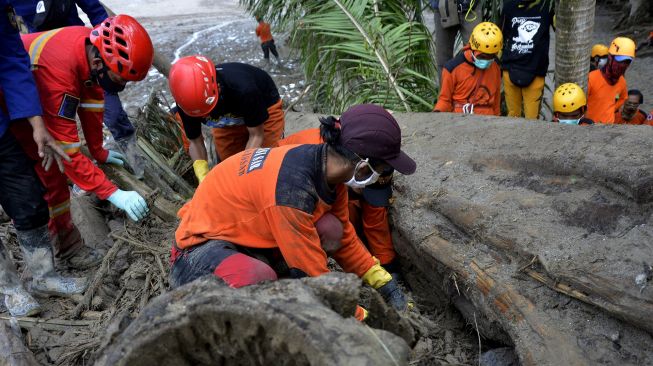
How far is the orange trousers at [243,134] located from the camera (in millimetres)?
3965

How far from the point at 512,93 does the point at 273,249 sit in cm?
304

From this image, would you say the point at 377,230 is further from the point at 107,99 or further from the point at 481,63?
the point at 107,99

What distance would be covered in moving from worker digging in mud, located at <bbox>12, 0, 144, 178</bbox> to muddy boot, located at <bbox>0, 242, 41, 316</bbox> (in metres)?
1.38

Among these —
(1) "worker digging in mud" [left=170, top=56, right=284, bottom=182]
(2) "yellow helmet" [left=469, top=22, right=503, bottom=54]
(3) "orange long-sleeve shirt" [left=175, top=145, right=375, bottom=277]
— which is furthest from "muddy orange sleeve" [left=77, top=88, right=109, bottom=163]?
(2) "yellow helmet" [left=469, top=22, right=503, bottom=54]

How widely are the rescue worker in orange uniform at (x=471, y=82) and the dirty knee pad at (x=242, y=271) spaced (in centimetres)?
276

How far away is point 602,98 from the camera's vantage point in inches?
186

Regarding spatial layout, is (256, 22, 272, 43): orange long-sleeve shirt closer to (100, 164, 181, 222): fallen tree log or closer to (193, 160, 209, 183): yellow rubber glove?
(193, 160, 209, 183): yellow rubber glove

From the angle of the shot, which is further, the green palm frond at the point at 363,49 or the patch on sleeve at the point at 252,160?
the green palm frond at the point at 363,49

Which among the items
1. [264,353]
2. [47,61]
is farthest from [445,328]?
[47,61]

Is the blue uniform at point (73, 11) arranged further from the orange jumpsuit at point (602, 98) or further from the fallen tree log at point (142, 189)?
the orange jumpsuit at point (602, 98)

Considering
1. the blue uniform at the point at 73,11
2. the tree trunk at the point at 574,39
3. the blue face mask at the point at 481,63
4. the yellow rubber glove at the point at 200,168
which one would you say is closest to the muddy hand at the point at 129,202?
the yellow rubber glove at the point at 200,168

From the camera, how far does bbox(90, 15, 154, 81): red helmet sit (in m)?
3.06

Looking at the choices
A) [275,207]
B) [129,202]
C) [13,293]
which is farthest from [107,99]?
[275,207]

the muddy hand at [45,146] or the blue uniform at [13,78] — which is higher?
the blue uniform at [13,78]
